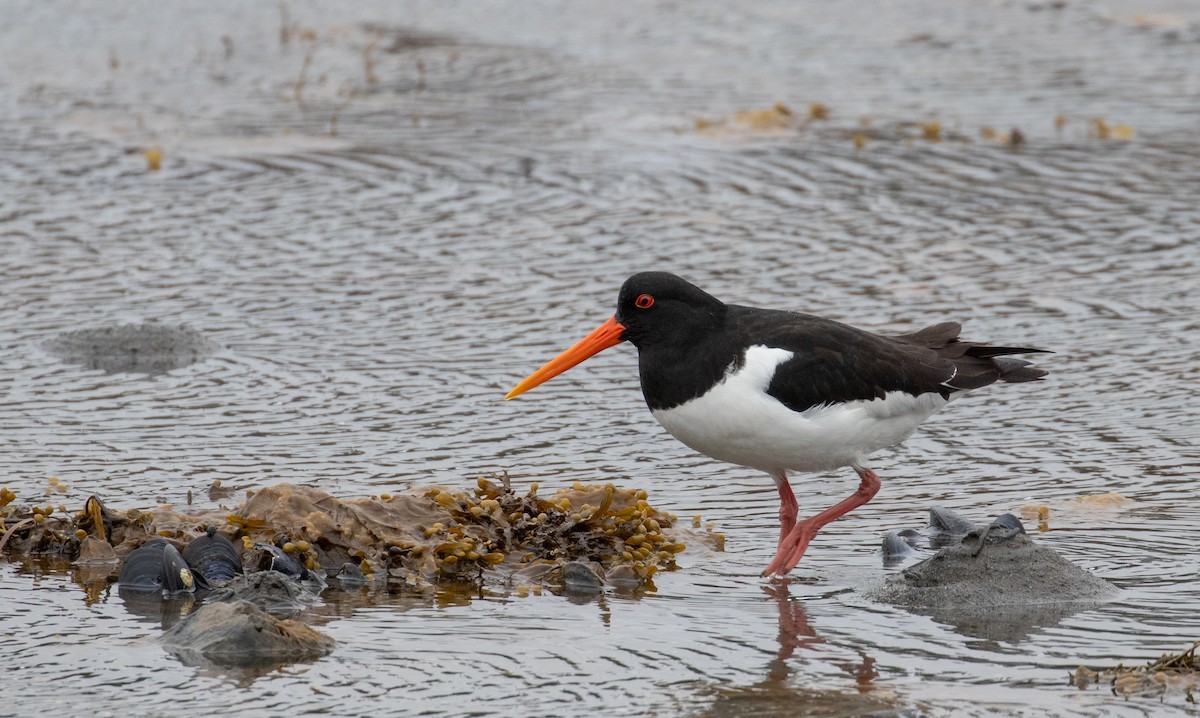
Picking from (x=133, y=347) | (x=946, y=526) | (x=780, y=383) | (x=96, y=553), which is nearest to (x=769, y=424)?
(x=780, y=383)

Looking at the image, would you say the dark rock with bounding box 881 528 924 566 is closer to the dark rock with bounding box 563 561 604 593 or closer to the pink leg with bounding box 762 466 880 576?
the pink leg with bounding box 762 466 880 576

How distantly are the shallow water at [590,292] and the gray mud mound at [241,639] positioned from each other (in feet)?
0.32

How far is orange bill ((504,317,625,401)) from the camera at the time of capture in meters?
6.49

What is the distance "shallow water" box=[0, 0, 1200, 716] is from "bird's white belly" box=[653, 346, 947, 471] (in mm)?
420

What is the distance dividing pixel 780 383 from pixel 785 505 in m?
0.64

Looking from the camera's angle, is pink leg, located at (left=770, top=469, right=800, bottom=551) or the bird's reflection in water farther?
pink leg, located at (left=770, top=469, right=800, bottom=551)

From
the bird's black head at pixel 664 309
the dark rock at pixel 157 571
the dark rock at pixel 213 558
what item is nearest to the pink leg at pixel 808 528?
the bird's black head at pixel 664 309

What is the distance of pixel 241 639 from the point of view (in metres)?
4.94

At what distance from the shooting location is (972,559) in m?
5.70

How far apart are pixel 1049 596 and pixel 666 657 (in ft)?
4.68

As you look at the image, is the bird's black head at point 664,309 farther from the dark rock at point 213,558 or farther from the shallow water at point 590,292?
the dark rock at point 213,558

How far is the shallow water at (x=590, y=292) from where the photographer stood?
16.7 ft

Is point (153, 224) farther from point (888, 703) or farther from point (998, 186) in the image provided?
point (888, 703)

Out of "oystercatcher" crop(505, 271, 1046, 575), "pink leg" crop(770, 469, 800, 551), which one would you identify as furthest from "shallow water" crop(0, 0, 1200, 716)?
"oystercatcher" crop(505, 271, 1046, 575)
